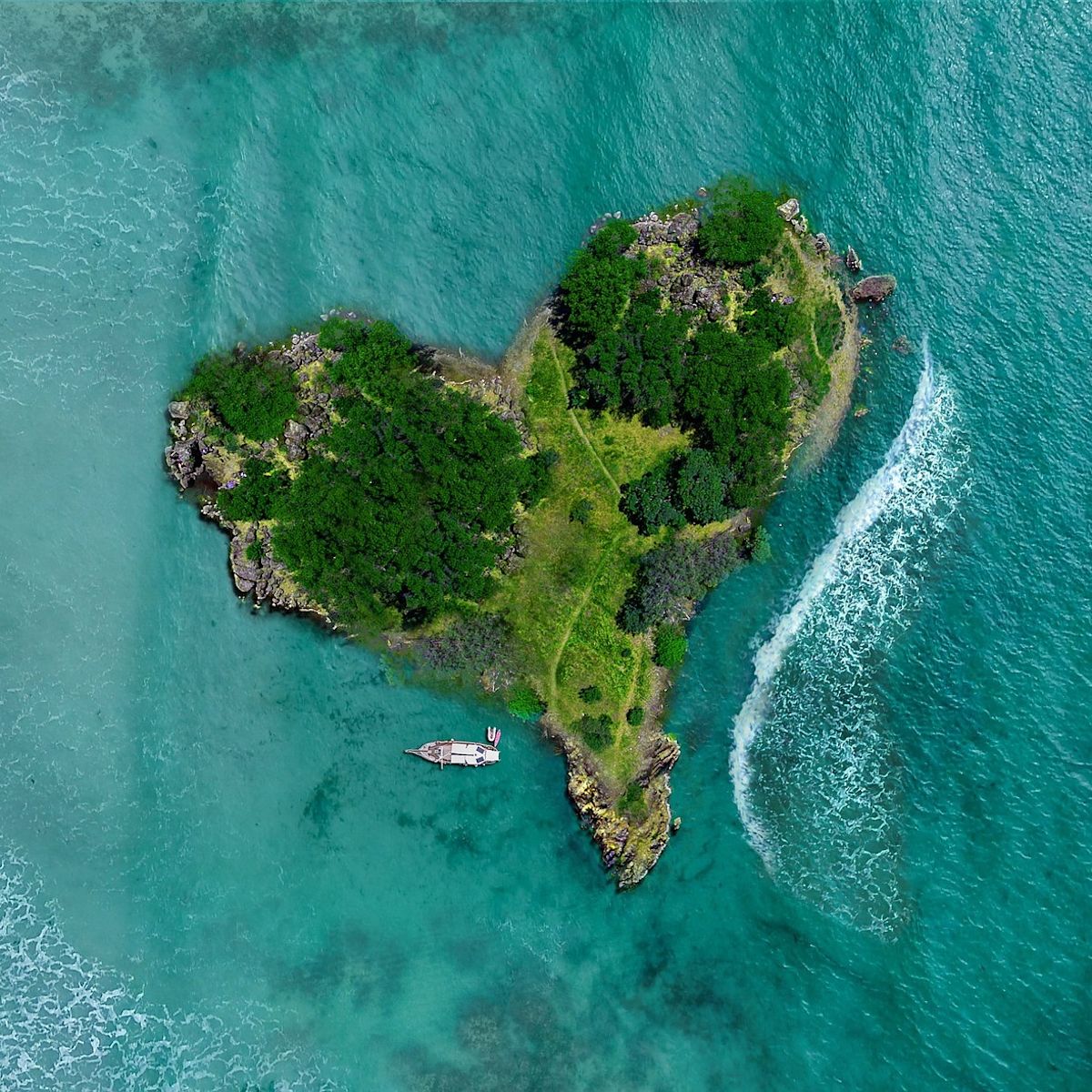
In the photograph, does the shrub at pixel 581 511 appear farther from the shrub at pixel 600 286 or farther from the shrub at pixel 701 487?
the shrub at pixel 600 286

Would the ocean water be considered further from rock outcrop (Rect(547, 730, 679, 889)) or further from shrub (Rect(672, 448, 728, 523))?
shrub (Rect(672, 448, 728, 523))

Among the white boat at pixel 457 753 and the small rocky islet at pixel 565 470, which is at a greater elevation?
the small rocky islet at pixel 565 470

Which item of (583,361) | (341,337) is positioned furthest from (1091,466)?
(341,337)

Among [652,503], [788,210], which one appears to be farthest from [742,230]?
[652,503]

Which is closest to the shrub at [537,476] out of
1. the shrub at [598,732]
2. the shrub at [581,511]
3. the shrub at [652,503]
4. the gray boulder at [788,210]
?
the shrub at [581,511]

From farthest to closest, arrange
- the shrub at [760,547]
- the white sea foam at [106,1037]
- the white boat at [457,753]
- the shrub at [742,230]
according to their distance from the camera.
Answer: the shrub at [760,547]
the shrub at [742,230]
the white boat at [457,753]
the white sea foam at [106,1037]

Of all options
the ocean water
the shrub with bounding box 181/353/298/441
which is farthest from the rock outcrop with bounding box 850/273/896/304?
the shrub with bounding box 181/353/298/441

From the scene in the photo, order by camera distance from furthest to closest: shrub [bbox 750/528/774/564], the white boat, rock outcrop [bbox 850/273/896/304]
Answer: rock outcrop [bbox 850/273/896/304], shrub [bbox 750/528/774/564], the white boat
